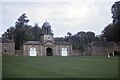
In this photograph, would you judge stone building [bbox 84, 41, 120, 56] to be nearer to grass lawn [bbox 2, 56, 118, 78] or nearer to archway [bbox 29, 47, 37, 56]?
archway [bbox 29, 47, 37, 56]

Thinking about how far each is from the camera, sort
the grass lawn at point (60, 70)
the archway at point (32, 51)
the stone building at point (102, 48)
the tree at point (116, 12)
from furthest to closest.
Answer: the stone building at point (102, 48), the archway at point (32, 51), the tree at point (116, 12), the grass lawn at point (60, 70)

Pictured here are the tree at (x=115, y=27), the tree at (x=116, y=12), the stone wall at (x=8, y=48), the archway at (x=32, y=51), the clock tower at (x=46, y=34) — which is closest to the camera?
the tree at (x=115, y=27)

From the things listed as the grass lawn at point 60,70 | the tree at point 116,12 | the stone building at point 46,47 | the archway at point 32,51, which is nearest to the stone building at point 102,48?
the stone building at point 46,47

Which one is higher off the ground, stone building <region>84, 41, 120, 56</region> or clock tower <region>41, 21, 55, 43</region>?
clock tower <region>41, 21, 55, 43</region>

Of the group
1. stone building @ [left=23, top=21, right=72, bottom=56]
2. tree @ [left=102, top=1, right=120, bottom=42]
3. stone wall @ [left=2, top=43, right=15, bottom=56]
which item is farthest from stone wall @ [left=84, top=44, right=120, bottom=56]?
stone wall @ [left=2, top=43, right=15, bottom=56]

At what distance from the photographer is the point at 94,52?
76438 mm

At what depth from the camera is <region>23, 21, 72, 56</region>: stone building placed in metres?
71.2

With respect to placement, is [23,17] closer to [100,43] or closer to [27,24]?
[27,24]

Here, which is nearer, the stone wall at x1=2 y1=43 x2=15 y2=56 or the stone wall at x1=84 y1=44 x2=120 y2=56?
the stone wall at x1=2 y1=43 x2=15 y2=56

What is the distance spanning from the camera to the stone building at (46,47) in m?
71.2

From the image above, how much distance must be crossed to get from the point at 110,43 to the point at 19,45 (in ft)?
83.1

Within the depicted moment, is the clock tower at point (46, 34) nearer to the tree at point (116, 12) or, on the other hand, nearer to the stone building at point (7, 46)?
the stone building at point (7, 46)

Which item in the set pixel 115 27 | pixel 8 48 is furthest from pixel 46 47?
pixel 115 27

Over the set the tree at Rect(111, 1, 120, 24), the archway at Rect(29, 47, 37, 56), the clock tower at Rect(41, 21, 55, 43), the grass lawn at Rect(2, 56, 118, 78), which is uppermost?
the tree at Rect(111, 1, 120, 24)
